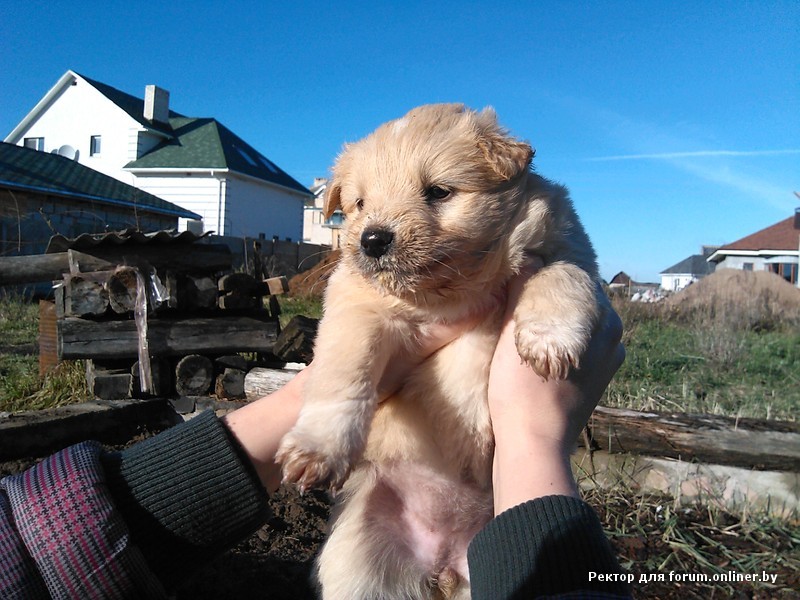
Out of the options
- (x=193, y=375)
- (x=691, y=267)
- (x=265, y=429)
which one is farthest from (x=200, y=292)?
(x=691, y=267)

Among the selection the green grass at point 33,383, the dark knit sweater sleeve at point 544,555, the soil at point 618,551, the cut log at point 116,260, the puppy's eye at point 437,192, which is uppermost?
the puppy's eye at point 437,192

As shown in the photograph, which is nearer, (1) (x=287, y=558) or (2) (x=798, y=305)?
(1) (x=287, y=558)

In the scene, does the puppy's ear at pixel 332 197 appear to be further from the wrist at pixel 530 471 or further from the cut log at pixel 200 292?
the cut log at pixel 200 292

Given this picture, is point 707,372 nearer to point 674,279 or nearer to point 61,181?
point 61,181

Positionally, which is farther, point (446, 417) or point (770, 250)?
point (770, 250)

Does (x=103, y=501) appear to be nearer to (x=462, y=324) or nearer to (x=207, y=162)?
(x=462, y=324)

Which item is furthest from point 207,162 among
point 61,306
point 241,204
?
point 61,306

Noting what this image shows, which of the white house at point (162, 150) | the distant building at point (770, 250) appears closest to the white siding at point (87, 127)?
the white house at point (162, 150)
